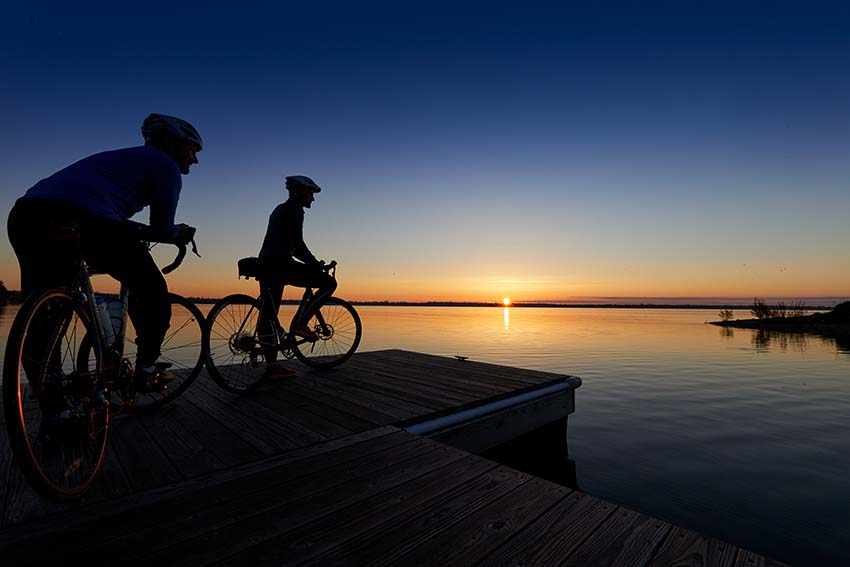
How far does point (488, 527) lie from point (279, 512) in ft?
3.63

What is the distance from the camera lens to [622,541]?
1.87 m

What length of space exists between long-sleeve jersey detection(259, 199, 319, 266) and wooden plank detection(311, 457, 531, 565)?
3.79 m

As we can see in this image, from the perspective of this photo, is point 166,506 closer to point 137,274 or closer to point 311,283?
point 137,274

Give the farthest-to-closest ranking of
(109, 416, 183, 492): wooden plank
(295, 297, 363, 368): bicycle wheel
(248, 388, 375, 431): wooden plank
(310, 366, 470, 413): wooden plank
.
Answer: (295, 297, 363, 368): bicycle wheel → (310, 366, 470, 413): wooden plank → (248, 388, 375, 431): wooden plank → (109, 416, 183, 492): wooden plank

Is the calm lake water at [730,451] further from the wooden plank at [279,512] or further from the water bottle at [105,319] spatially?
the water bottle at [105,319]

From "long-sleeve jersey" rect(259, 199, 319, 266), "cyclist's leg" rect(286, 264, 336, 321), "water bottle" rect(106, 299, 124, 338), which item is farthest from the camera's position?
"cyclist's leg" rect(286, 264, 336, 321)

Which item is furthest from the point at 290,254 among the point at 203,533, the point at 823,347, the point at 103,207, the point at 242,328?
the point at 823,347

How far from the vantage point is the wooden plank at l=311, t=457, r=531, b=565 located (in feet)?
5.69

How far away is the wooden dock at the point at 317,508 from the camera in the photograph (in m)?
1.76

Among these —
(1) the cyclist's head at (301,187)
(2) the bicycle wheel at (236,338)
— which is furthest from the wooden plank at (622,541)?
(1) the cyclist's head at (301,187)

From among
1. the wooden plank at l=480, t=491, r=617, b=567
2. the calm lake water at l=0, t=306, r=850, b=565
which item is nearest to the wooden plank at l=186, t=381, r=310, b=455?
the wooden plank at l=480, t=491, r=617, b=567

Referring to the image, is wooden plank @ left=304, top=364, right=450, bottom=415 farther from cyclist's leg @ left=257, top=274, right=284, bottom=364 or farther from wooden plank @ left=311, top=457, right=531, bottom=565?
wooden plank @ left=311, top=457, right=531, bottom=565

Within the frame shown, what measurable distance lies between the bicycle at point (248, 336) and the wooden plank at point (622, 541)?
147 inches

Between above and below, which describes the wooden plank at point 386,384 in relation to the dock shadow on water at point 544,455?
above
